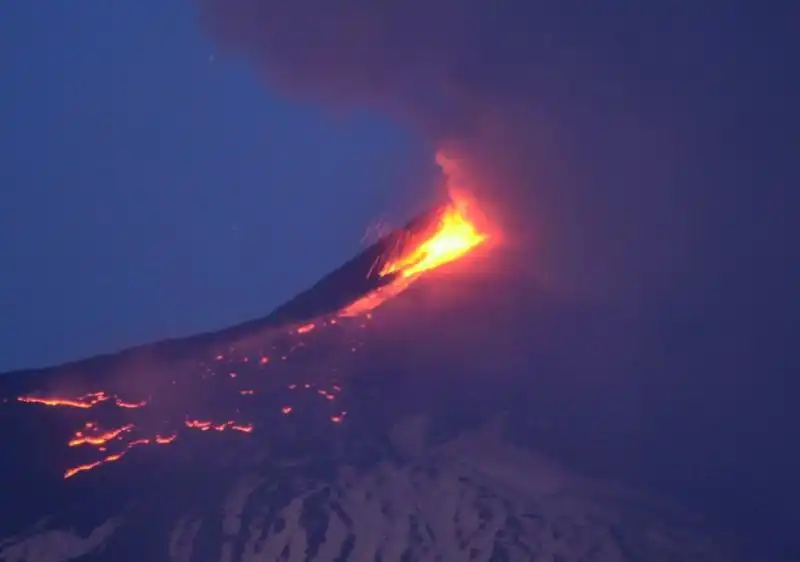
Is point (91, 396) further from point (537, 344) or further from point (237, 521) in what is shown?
point (537, 344)

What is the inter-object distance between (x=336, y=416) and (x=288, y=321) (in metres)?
1.41

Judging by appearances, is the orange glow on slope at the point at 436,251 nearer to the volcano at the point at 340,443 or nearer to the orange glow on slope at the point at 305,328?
the volcano at the point at 340,443

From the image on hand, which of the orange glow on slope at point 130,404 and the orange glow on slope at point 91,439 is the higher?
the orange glow on slope at point 130,404

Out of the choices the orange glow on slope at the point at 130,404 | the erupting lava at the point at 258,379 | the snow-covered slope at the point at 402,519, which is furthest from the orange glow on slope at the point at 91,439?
the snow-covered slope at the point at 402,519

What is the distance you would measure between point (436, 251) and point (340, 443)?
2865 mm

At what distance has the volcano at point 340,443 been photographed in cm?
1245

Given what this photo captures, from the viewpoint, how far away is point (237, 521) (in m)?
12.7

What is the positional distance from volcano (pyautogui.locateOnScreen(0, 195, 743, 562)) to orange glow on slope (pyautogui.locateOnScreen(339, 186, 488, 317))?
1.3 inches

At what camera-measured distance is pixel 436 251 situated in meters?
13.6

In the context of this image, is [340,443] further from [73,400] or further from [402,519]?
[73,400]

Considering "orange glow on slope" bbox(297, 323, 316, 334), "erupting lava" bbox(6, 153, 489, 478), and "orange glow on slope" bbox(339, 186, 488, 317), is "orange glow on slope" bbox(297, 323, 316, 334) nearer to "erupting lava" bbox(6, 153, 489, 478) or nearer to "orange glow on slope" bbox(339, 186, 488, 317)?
"erupting lava" bbox(6, 153, 489, 478)

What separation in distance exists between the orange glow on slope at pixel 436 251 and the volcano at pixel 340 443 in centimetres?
3

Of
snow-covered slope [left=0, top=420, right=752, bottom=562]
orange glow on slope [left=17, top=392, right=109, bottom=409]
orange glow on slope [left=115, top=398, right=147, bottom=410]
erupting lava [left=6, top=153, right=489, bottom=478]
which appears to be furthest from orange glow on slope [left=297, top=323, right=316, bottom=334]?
orange glow on slope [left=17, top=392, right=109, bottom=409]

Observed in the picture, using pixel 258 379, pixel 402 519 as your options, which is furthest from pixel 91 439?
pixel 402 519
